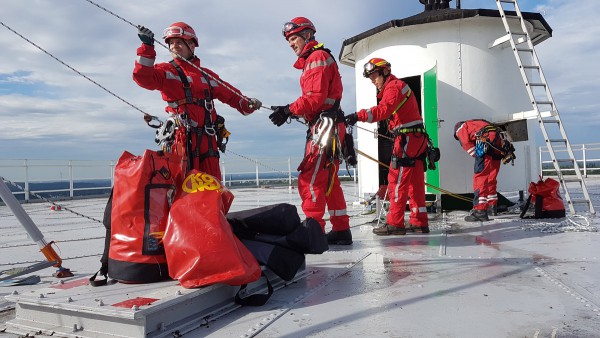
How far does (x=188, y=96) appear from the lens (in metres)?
3.73

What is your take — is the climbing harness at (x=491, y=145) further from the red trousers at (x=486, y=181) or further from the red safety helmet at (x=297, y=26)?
the red safety helmet at (x=297, y=26)

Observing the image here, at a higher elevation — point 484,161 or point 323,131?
point 323,131

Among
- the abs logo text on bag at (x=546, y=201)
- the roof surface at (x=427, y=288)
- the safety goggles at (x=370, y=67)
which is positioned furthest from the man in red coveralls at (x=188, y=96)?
the abs logo text on bag at (x=546, y=201)

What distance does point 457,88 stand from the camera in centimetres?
709

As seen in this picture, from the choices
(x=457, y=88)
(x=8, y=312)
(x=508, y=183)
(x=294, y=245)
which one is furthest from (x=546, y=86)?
(x=8, y=312)

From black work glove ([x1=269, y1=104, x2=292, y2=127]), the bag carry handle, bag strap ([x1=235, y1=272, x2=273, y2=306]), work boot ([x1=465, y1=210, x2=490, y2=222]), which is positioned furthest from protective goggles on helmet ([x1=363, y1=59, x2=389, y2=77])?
the bag carry handle

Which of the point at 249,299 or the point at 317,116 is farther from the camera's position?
the point at 317,116

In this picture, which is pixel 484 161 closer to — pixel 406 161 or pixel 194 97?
pixel 406 161

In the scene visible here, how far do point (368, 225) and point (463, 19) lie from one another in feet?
11.6

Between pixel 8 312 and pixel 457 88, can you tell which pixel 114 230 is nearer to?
pixel 8 312

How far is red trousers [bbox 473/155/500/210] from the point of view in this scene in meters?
6.23

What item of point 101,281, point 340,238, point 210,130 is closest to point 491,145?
point 340,238

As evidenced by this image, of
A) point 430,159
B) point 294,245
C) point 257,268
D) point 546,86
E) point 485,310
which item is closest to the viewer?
point 485,310

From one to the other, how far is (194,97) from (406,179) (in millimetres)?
2698
